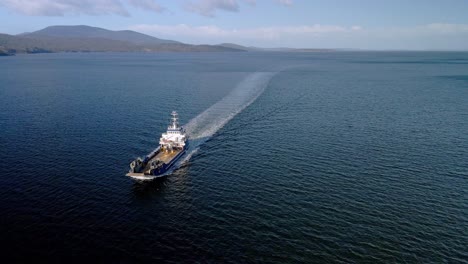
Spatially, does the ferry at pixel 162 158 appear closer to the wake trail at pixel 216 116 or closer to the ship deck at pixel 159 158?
the ship deck at pixel 159 158

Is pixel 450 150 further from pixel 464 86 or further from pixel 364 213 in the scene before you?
pixel 464 86

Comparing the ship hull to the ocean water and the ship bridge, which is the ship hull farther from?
the ocean water

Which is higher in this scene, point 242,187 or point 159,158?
point 159,158

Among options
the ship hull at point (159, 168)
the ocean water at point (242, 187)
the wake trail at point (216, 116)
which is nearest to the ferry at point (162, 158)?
the ship hull at point (159, 168)

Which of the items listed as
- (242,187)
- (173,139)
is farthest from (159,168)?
(242,187)

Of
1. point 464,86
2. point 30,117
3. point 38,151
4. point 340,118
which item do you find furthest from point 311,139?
point 464,86

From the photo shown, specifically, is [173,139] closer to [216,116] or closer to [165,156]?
[165,156]

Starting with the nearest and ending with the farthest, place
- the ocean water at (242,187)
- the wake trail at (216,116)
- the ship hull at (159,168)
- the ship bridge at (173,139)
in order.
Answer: the ocean water at (242,187) → the ship hull at (159,168) → the ship bridge at (173,139) → the wake trail at (216,116)

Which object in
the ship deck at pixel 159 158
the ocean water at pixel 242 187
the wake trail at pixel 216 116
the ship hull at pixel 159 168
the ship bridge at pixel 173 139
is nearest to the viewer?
the ocean water at pixel 242 187
